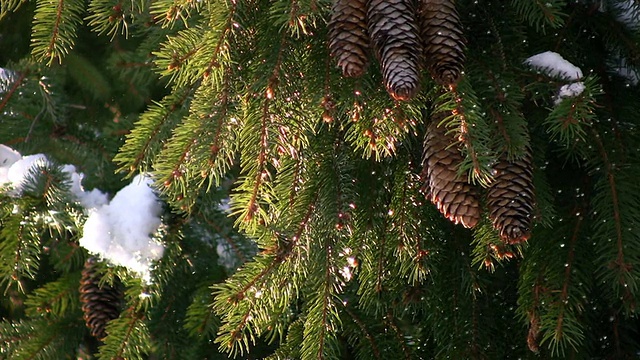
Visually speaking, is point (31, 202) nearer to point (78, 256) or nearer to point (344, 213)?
point (78, 256)

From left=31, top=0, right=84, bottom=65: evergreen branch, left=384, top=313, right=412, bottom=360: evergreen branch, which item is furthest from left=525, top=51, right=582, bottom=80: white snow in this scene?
left=31, top=0, right=84, bottom=65: evergreen branch

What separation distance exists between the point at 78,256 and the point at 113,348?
67 centimetres

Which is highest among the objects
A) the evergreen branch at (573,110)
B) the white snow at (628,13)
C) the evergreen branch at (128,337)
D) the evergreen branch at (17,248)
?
the white snow at (628,13)

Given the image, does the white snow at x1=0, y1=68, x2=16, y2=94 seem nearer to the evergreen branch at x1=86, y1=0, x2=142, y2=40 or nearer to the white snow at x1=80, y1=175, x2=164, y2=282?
the white snow at x1=80, y1=175, x2=164, y2=282

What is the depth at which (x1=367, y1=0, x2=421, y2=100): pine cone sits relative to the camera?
1.14 meters

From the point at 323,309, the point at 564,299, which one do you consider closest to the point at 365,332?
the point at 323,309

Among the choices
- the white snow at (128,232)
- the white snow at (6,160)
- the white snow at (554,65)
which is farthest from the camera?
the white snow at (6,160)

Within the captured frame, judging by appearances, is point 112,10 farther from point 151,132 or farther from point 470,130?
point 470,130

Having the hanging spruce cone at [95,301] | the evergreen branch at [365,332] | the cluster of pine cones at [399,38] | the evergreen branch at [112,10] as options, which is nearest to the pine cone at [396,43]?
the cluster of pine cones at [399,38]

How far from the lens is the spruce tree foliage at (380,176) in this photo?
1.28 m

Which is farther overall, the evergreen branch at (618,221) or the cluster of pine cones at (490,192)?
the evergreen branch at (618,221)

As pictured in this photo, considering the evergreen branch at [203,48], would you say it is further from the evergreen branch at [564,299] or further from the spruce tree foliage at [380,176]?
the evergreen branch at [564,299]

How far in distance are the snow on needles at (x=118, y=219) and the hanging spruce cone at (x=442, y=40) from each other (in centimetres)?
88

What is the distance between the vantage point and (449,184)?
1270 millimetres
